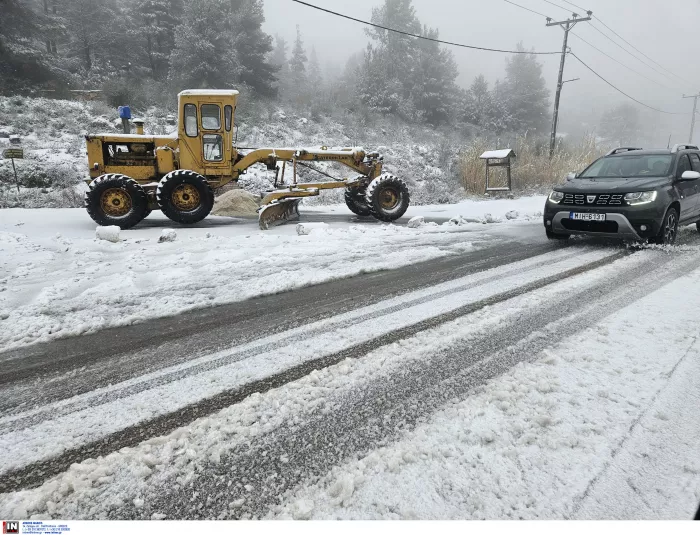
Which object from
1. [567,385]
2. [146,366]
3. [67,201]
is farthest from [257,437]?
[67,201]

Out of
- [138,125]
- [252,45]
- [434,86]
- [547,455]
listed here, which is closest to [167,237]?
[138,125]

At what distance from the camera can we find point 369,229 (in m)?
7.57

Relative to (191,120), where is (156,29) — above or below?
above

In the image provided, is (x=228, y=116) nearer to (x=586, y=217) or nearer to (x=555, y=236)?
(x=555, y=236)

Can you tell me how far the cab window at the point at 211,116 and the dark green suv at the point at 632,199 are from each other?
22.6ft

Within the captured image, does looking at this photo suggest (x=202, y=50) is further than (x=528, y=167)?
Yes

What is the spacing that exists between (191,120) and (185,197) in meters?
1.80

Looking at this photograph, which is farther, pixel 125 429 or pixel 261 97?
pixel 261 97

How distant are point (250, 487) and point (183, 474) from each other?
282mm

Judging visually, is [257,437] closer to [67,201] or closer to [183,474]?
[183,474]

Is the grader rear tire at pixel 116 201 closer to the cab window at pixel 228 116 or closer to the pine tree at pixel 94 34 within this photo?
the cab window at pixel 228 116

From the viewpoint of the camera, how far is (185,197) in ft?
27.0

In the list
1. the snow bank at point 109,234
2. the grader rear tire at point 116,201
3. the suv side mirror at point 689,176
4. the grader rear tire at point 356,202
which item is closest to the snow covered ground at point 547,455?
the suv side mirror at point 689,176

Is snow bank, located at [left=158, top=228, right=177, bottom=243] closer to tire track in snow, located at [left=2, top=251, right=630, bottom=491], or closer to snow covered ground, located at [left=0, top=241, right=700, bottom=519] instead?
snow covered ground, located at [left=0, top=241, right=700, bottom=519]
